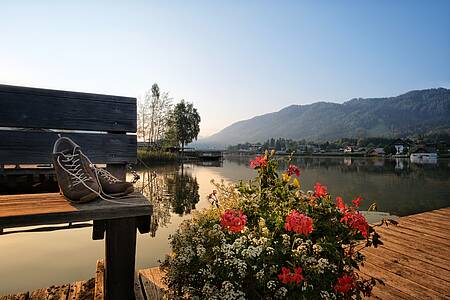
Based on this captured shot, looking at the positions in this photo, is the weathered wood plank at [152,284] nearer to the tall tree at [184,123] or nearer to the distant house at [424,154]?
the tall tree at [184,123]

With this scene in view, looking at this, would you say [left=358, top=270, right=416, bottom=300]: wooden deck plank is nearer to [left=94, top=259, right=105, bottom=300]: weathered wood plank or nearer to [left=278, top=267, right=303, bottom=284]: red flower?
[left=278, top=267, right=303, bottom=284]: red flower

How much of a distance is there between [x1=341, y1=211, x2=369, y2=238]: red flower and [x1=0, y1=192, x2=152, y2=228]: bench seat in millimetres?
1262

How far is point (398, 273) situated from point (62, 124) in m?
3.66

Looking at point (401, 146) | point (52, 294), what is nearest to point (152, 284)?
point (52, 294)

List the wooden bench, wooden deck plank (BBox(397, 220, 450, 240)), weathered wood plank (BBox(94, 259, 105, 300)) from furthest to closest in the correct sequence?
wooden deck plank (BBox(397, 220, 450, 240)) → weathered wood plank (BBox(94, 259, 105, 300)) → the wooden bench

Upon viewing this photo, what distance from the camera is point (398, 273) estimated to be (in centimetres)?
321

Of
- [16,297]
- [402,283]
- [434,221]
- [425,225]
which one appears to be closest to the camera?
[16,297]

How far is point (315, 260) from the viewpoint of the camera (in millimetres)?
1586

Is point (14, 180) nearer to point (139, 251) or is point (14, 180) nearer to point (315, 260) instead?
point (315, 260)

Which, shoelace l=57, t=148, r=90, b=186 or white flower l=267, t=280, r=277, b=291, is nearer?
shoelace l=57, t=148, r=90, b=186

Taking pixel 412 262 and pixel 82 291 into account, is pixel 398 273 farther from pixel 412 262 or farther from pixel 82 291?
pixel 82 291

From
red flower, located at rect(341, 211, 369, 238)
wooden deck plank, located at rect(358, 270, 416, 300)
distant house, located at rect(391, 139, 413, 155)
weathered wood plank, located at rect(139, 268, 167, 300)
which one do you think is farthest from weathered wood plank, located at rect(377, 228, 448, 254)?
distant house, located at rect(391, 139, 413, 155)

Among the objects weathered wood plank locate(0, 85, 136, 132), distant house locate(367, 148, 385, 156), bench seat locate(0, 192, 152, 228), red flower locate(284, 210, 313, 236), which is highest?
weathered wood plank locate(0, 85, 136, 132)

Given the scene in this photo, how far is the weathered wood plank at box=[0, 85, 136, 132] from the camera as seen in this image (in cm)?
177
